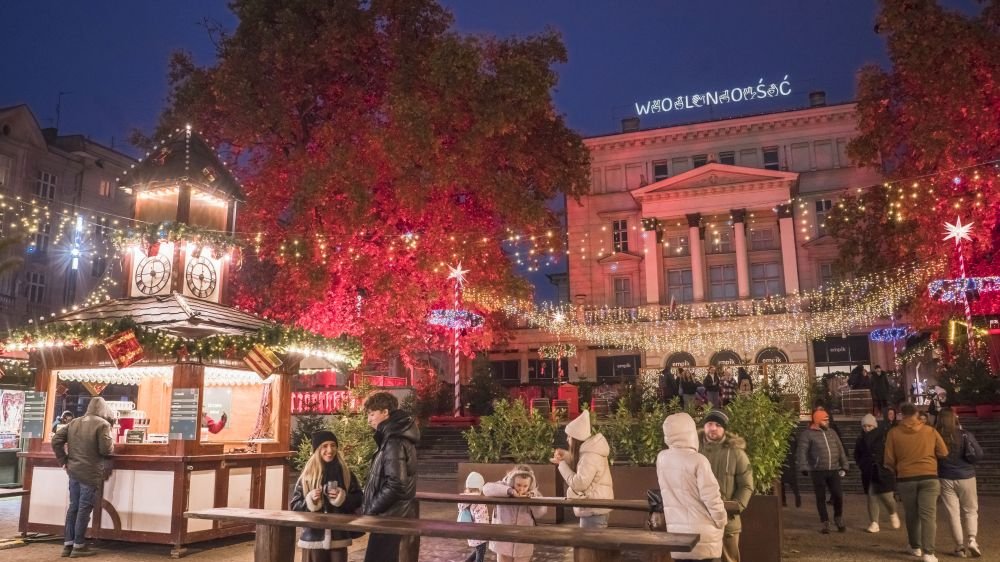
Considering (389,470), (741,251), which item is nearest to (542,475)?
(389,470)

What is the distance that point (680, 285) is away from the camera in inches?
1635

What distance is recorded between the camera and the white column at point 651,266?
40.7 meters

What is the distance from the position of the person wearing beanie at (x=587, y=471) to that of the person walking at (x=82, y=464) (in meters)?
6.30

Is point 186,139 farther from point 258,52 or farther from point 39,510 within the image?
point 258,52

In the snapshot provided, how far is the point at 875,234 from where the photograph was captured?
81.3 ft

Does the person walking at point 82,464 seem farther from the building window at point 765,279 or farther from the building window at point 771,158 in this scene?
the building window at point 771,158

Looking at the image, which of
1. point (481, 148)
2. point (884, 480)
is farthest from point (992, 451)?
point (481, 148)

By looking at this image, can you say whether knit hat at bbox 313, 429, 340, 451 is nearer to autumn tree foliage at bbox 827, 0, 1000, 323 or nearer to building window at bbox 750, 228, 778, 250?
autumn tree foliage at bbox 827, 0, 1000, 323

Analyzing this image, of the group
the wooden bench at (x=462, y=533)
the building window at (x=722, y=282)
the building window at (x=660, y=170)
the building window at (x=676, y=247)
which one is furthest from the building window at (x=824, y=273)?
the wooden bench at (x=462, y=533)

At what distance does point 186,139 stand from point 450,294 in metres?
11.0

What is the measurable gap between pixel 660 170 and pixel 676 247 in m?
4.51

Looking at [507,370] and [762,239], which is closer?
[762,239]

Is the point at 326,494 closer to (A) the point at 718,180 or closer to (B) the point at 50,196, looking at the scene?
(A) the point at 718,180

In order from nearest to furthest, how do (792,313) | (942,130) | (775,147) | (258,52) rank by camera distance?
(942,130) → (258,52) → (792,313) → (775,147)
